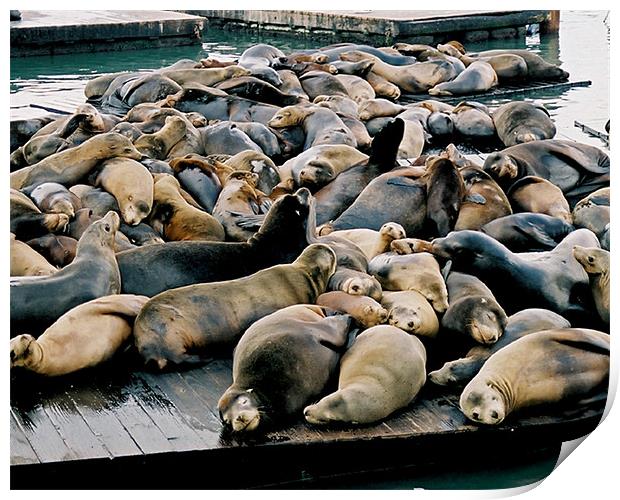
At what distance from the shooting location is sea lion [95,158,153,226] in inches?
236

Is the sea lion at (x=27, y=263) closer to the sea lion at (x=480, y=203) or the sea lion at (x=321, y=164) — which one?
the sea lion at (x=321, y=164)

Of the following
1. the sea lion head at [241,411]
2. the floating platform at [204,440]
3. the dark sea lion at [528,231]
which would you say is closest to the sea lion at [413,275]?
the floating platform at [204,440]

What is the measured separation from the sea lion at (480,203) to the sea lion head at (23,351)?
2.70 meters

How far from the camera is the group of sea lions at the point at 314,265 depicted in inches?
164

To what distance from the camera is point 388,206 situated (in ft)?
20.6

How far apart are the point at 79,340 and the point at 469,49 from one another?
15.2 meters

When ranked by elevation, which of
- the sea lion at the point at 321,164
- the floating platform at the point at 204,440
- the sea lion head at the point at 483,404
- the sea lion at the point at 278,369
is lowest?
the floating platform at the point at 204,440

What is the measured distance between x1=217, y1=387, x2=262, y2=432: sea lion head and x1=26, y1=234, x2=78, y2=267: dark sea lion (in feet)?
5.95

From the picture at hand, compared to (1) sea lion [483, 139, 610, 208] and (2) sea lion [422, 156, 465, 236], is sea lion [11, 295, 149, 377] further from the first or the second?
(1) sea lion [483, 139, 610, 208]

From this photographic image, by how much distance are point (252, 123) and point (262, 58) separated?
3548mm

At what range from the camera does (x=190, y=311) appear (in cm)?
456

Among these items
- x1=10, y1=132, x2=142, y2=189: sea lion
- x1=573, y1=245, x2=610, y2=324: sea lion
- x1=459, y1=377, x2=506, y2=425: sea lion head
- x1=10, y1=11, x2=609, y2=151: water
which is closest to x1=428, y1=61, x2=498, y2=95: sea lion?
x1=10, y1=11, x2=609, y2=151: water

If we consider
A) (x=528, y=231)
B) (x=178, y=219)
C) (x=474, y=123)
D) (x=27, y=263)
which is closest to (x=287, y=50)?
(x=474, y=123)

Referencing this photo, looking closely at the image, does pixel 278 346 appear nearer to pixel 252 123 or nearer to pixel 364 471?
pixel 364 471
